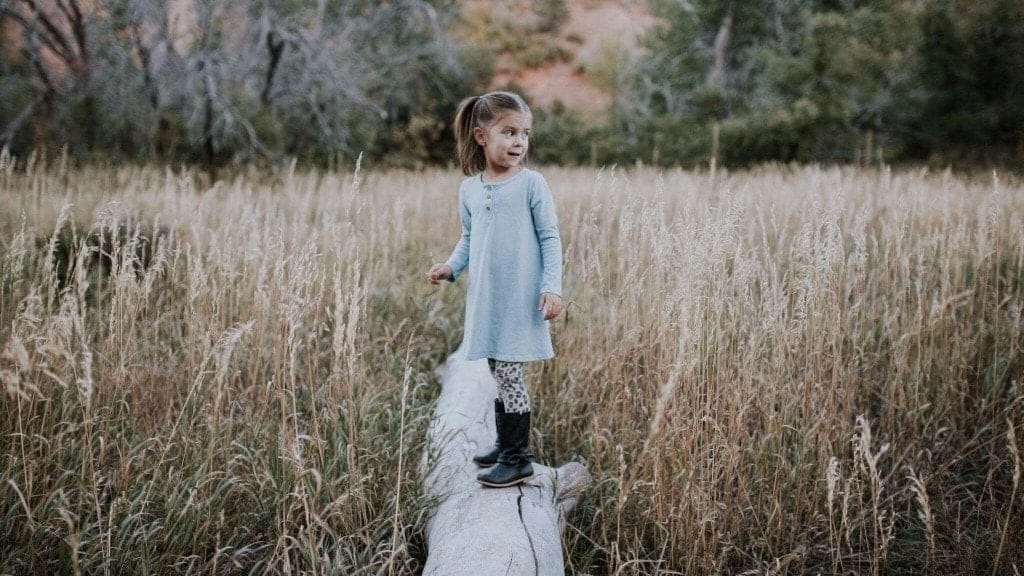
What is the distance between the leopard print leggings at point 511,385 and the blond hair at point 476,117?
73 centimetres

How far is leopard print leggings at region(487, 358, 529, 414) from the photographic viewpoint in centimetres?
241

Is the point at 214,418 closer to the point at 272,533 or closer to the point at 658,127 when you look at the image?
the point at 272,533

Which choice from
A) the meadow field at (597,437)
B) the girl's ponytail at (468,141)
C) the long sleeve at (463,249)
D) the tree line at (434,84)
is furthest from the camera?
the tree line at (434,84)

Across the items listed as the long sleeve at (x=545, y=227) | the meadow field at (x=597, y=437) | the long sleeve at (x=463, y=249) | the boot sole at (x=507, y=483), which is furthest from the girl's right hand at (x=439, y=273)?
the boot sole at (x=507, y=483)

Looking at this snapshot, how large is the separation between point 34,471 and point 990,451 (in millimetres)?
3689

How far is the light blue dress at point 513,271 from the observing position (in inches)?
92.0

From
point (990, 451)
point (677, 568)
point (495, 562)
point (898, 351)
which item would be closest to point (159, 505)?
point (495, 562)

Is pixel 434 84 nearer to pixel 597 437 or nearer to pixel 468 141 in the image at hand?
pixel 468 141

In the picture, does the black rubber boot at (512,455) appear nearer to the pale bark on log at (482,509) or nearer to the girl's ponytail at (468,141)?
the pale bark on log at (482,509)

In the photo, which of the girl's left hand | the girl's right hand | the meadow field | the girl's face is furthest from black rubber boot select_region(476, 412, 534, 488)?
the girl's face

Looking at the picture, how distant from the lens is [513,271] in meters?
2.36

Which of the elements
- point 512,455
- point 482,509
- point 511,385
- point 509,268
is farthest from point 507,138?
point 482,509

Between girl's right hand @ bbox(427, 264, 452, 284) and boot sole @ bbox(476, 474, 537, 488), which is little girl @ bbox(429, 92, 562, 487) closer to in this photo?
boot sole @ bbox(476, 474, 537, 488)

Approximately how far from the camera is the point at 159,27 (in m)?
8.34
